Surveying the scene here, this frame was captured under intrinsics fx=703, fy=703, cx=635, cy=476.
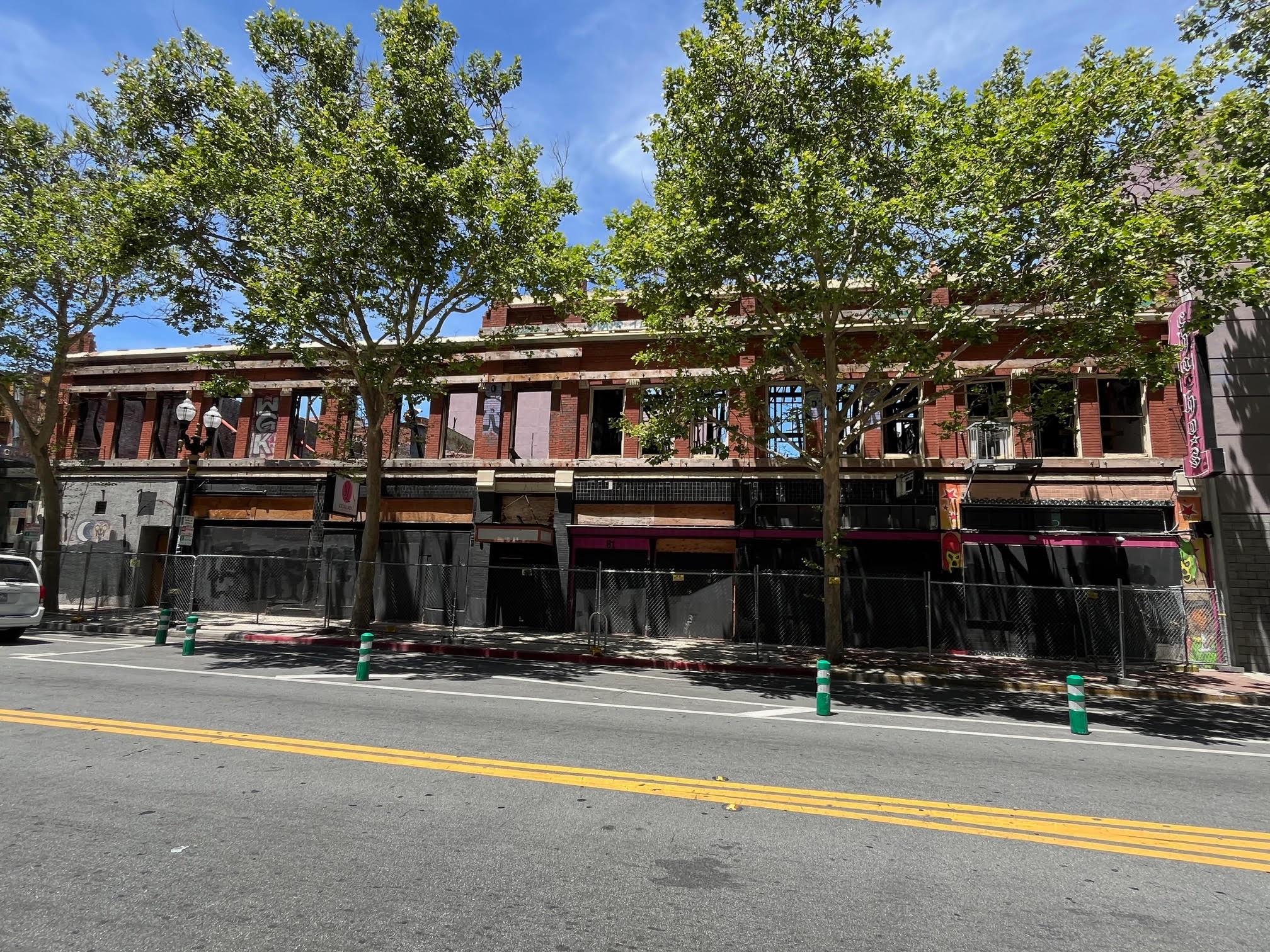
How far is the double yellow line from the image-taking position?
16.0ft

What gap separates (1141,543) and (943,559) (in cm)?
459

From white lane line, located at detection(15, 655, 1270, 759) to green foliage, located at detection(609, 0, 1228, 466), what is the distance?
21.3 feet

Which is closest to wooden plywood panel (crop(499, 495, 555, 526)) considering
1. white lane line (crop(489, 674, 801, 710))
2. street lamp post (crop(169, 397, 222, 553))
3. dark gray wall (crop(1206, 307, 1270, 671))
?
street lamp post (crop(169, 397, 222, 553))

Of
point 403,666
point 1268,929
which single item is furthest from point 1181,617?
point 403,666

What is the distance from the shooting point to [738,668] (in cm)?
1464

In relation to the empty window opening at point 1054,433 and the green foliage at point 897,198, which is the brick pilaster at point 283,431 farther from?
the empty window opening at point 1054,433

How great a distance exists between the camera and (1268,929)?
3.70 meters

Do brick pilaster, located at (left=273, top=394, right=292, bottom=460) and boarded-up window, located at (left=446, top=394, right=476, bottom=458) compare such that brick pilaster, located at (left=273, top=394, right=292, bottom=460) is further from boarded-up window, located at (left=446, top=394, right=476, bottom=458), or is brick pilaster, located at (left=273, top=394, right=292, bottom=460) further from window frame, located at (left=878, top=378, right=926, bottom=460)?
window frame, located at (left=878, top=378, right=926, bottom=460)

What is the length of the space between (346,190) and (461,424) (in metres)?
9.39

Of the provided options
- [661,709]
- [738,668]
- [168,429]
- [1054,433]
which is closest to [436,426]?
[168,429]

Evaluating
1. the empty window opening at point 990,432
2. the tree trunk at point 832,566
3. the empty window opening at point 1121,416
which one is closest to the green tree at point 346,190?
the tree trunk at point 832,566

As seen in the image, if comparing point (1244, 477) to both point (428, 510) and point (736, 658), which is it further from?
A: point (428, 510)

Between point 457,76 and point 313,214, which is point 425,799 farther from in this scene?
point 457,76

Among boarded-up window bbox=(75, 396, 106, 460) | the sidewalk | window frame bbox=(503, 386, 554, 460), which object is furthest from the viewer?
boarded-up window bbox=(75, 396, 106, 460)
